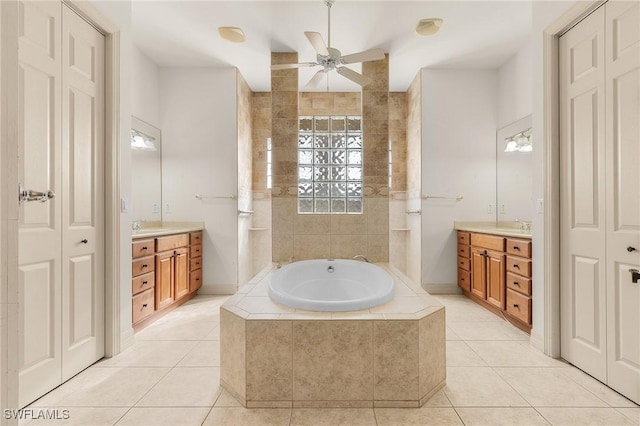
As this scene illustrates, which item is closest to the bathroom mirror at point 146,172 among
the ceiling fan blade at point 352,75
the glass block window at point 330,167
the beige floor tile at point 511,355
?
the glass block window at point 330,167

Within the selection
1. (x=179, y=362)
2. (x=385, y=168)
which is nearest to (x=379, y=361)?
(x=179, y=362)

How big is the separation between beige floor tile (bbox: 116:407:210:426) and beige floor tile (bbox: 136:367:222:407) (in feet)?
0.13

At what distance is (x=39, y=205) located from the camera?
1646 millimetres

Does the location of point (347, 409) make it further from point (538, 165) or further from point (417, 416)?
point (538, 165)

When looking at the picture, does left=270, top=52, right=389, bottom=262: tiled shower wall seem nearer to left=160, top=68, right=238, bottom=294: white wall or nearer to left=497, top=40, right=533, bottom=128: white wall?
left=160, top=68, right=238, bottom=294: white wall

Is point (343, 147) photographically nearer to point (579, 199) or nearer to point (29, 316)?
point (579, 199)

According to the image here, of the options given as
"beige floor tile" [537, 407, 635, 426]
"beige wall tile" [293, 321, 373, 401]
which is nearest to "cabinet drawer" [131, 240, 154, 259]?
"beige wall tile" [293, 321, 373, 401]

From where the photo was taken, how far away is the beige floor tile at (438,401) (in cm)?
156

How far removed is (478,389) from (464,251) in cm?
214

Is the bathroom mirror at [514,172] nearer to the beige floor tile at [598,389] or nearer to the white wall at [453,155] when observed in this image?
the white wall at [453,155]

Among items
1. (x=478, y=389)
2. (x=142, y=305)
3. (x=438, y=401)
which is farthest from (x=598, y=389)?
(x=142, y=305)

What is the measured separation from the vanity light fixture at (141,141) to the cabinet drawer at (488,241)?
3.83m

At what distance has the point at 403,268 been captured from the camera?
4.44m

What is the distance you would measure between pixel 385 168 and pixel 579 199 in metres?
1.65
